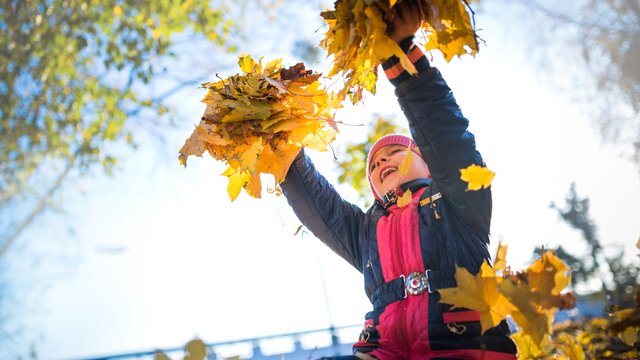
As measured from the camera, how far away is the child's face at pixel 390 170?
1.87m

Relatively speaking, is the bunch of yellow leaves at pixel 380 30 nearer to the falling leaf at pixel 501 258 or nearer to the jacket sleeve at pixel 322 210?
the falling leaf at pixel 501 258

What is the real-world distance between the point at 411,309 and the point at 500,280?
424 mm

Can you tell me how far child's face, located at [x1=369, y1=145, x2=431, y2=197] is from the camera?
73.5 inches

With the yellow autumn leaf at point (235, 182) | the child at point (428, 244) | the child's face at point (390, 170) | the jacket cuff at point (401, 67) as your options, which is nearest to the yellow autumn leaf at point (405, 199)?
the child at point (428, 244)

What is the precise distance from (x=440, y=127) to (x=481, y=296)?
516 mm

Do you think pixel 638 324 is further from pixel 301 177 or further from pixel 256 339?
pixel 256 339

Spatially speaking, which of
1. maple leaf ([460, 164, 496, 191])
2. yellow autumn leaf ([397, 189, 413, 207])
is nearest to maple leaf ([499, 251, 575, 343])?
maple leaf ([460, 164, 496, 191])

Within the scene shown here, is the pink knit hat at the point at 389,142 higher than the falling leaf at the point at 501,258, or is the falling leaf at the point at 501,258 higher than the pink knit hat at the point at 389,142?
the pink knit hat at the point at 389,142

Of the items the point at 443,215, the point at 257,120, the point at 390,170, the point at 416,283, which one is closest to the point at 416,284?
the point at 416,283

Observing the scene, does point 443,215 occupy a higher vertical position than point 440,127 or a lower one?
lower

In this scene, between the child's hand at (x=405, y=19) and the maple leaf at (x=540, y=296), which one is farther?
the child's hand at (x=405, y=19)

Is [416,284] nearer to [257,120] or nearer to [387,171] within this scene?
[387,171]

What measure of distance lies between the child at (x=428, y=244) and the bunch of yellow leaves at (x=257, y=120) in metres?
0.32

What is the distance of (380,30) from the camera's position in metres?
1.23
